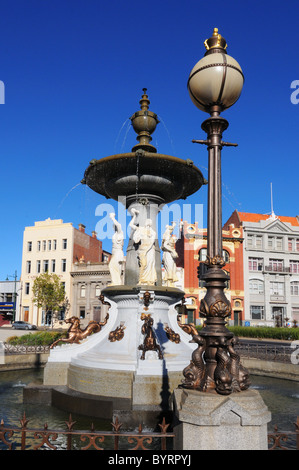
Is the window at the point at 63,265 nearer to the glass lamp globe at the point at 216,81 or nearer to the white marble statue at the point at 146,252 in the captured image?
the white marble statue at the point at 146,252

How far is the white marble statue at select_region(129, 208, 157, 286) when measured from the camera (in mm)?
10492

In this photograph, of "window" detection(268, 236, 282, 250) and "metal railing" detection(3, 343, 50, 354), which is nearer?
"metal railing" detection(3, 343, 50, 354)

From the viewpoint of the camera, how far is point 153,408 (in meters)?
7.61

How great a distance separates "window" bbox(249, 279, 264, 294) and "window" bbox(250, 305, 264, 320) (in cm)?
190

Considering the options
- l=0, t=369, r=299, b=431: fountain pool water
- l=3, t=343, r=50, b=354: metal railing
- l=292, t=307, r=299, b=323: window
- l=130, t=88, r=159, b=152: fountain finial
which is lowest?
l=0, t=369, r=299, b=431: fountain pool water

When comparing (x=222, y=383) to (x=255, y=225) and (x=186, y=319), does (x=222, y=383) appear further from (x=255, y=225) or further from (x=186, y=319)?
(x=255, y=225)

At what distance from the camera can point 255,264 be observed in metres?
50.3

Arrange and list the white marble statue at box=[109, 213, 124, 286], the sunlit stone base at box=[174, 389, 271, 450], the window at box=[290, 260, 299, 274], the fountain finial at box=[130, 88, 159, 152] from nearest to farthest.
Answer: the sunlit stone base at box=[174, 389, 271, 450] < the white marble statue at box=[109, 213, 124, 286] < the fountain finial at box=[130, 88, 159, 152] < the window at box=[290, 260, 299, 274]

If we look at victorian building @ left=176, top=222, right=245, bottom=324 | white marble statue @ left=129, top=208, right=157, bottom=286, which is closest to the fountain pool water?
white marble statue @ left=129, top=208, right=157, bottom=286

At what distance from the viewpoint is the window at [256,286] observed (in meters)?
49.3

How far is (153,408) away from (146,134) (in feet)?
27.2

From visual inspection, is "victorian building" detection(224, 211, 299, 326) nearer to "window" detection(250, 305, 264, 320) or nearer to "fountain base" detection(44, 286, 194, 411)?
"window" detection(250, 305, 264, 320)

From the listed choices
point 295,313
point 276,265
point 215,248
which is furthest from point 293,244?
point 215,248

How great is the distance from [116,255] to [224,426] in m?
7.85
